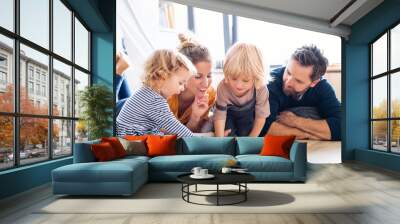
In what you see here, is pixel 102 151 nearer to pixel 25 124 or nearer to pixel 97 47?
pixel 25 124

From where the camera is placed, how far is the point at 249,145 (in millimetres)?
6953

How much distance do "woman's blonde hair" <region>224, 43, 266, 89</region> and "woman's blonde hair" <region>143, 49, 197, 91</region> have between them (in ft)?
3.08

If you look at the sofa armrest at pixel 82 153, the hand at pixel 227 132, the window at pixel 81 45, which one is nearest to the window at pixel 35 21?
the window at pixel 81 45

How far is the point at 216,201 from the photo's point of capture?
463 centimetres

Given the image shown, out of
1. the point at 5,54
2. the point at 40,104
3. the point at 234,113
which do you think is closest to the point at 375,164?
the point at 234,113

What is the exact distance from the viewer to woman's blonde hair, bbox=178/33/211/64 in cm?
944

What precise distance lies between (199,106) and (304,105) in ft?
8.86

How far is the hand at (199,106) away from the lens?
9.38 m

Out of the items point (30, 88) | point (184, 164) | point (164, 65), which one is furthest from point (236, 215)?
point (164, 65)

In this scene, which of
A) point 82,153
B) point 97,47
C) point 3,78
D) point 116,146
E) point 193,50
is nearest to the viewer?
point 3,78

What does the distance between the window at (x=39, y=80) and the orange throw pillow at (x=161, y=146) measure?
1.64 meters

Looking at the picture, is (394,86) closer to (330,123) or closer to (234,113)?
(330,123)

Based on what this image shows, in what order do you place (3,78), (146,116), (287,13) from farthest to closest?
(146,116)
(287,13)
(3,78)

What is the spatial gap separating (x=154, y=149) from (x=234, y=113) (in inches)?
132
